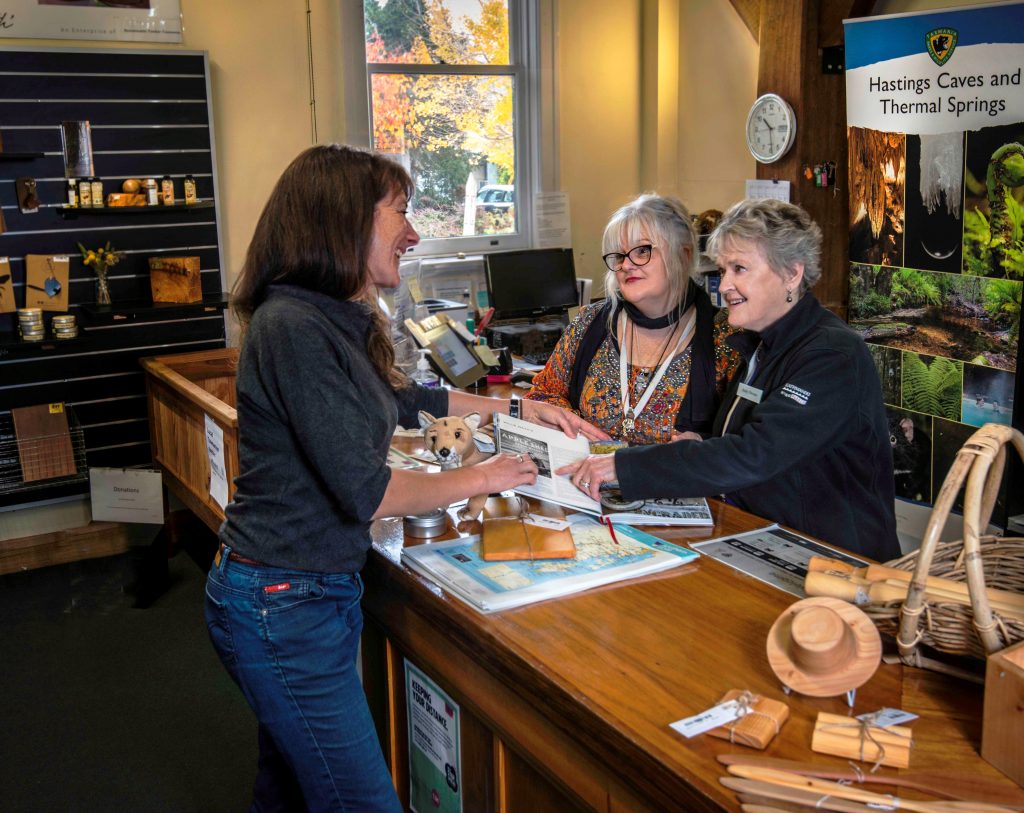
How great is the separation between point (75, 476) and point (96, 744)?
175 centimetres

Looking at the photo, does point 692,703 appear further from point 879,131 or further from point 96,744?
point 879,131

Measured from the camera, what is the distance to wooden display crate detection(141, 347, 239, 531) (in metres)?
4.02

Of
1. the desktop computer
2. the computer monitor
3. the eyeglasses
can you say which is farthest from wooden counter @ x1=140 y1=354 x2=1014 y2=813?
the computer monitor

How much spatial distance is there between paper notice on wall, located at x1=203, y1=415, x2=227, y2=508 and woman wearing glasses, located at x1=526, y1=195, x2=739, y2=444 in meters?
1.28

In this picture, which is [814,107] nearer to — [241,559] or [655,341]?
[655,341]

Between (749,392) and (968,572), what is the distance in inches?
42.3

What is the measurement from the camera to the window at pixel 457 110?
17.8 ft

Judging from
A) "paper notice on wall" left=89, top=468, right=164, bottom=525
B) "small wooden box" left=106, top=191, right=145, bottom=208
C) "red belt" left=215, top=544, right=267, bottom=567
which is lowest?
"paper notice on wall" left=89, top=468, right=164, bottom=525

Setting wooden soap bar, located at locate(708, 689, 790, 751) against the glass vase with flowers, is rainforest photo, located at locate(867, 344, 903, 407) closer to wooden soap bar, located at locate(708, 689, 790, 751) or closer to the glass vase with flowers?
wooden soap bar, located at locate(708, 689, 790, 751)

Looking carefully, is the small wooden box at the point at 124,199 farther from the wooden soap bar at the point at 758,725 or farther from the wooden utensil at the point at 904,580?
the wooden soap bar at the point at 758,725

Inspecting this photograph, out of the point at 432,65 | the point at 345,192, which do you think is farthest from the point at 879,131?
the point at 345,192

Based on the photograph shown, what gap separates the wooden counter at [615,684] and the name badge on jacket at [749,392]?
0.86 feet

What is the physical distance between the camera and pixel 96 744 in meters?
3.27

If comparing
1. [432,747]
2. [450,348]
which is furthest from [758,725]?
[450,348]
